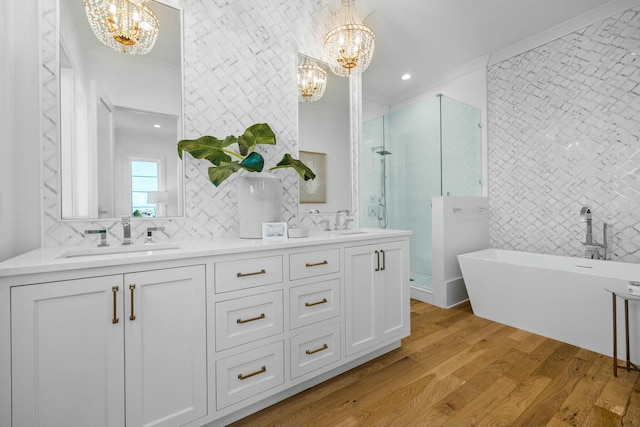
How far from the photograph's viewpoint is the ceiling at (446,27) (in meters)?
2.63

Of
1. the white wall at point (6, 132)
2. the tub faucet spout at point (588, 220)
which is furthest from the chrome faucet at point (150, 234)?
the tub faucet spout at point (588, 220)

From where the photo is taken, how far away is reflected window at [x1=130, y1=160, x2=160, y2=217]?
1.69 metres

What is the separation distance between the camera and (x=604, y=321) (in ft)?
6.86

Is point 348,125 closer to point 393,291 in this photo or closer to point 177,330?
point 393,291

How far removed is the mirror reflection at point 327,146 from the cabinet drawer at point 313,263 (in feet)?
2.10

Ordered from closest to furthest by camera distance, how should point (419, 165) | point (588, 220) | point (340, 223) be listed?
1. point (340, 223)
2. point (588, 220)
3. point (419, 165)

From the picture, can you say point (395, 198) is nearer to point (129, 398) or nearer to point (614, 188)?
point (614, 188)

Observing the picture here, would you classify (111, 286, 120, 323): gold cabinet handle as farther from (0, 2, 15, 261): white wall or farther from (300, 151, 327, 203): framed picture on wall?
(300, 151, 327, 203): framed picture on wall

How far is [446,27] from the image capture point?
9.64 ft

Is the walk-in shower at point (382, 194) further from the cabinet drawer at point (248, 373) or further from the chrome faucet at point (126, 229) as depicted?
the chrome faucet at point (126, 229)

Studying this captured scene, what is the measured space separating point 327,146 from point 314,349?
1.58 meters

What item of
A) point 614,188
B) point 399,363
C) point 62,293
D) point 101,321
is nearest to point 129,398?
point 101,321

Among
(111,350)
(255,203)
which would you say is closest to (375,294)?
(255,203)

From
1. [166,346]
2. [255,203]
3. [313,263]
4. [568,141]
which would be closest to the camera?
[166,346]
